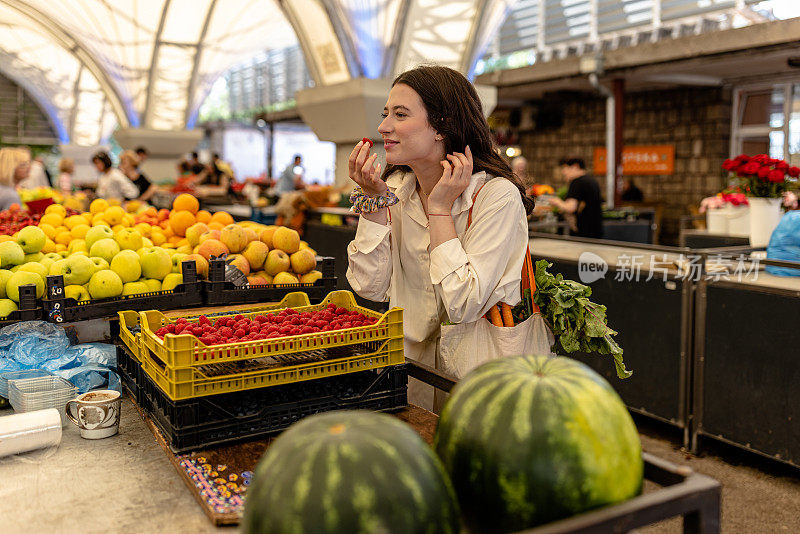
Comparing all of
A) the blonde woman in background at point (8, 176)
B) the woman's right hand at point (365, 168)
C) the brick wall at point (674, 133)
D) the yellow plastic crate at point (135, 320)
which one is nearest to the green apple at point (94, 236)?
the yellow plastic crate at point (135, 320)

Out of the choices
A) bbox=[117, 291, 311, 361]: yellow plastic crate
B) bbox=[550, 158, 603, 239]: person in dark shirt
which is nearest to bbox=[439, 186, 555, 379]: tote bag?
bbox=[117, 291, 311, 361]: yellow plastic crate

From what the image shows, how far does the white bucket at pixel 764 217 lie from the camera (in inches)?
181

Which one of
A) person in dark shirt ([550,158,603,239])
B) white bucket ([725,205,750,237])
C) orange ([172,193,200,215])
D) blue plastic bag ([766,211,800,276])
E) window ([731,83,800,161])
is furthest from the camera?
window ([731,83,800,161])

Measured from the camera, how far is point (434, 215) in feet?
5.74

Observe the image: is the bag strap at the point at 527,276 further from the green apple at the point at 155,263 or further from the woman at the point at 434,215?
the green apple at the point at 155,263

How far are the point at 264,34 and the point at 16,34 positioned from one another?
11.4 metres

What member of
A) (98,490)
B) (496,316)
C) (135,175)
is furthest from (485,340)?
(135,175)

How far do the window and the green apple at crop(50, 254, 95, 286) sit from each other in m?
12.8

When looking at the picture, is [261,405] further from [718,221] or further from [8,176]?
[718,221]

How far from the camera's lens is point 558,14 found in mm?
13828

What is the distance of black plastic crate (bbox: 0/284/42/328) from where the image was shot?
2.08m

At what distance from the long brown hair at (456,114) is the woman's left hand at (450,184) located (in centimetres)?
14

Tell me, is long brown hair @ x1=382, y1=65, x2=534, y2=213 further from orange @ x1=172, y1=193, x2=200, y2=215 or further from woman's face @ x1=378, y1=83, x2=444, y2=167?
orange @ x1=172, y1=193, x2=200, y2=215

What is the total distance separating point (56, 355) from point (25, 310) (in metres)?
0.27
